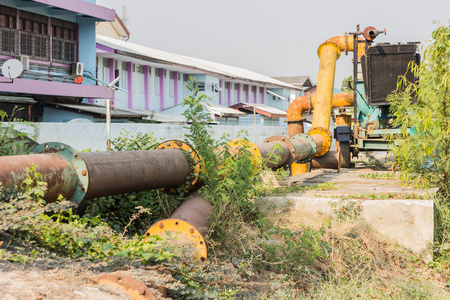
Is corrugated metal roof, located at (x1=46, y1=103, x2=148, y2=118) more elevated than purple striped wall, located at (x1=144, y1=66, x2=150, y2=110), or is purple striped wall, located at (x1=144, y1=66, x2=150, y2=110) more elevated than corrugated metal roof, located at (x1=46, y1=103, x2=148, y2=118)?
purple striped wall, located at (x1=144, y1=66, x2=150, y2=110)

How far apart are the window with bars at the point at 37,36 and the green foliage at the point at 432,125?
1361cm

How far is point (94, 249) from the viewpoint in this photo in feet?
13.6

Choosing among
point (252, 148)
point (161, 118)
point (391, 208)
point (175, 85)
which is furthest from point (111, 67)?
point (391, 208)

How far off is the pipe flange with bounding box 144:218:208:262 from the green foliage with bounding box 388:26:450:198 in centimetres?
478

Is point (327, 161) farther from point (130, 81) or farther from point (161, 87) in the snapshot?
point (161, 87)

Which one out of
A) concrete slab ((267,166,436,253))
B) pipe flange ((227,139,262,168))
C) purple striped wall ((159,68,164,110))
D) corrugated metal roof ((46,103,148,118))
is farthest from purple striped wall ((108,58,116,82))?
pipe flange ((227,139,262,168))

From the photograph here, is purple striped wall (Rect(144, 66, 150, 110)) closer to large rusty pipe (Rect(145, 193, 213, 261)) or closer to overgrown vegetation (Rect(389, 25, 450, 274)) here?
overgrown vegetation (Rect(389, 25, 450, 274))

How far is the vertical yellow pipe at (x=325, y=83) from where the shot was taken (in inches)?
548

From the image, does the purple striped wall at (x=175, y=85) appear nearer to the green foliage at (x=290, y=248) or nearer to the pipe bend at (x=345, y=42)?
the pipe bend at (x=345, y=42)

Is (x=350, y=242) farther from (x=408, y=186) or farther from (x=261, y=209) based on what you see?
(x=408, y=186)

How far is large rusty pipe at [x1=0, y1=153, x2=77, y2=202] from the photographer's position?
4094 millimetres

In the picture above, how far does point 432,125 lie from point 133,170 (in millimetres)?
5140

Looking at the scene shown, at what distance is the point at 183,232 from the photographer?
16.2 ft

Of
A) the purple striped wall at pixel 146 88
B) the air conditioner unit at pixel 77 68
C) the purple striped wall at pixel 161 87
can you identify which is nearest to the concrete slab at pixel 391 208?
the air conditioner unit at pixel 77 68
